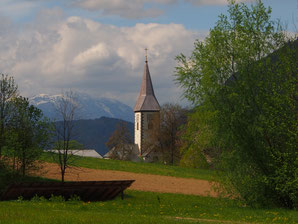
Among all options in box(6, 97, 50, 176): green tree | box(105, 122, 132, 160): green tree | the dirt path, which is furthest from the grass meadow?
box(105, 122, 132, 160): green tree

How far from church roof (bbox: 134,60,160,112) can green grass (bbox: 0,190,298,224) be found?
8136cm

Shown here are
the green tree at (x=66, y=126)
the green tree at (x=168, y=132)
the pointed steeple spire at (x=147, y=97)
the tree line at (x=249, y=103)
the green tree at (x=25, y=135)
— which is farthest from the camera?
the pointed steeple spire at (x=147, y=97)

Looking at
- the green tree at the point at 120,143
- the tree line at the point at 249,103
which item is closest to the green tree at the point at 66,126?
the tree line at the point at 249,103

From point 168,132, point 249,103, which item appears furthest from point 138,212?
point 168,132

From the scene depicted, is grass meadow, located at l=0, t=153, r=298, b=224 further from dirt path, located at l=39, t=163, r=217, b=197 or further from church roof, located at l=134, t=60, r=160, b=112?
church roof, located at l=134, t=60, r=160, b=112

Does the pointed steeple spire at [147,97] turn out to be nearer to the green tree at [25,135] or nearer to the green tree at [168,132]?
the green tree at [168,132]

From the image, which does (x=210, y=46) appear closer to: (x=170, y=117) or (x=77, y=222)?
(x=77, y=222)

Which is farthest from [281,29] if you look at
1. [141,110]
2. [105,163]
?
[141,110]

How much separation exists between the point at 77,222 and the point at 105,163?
3408 centimetres

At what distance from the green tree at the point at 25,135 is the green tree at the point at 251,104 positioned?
9.10m

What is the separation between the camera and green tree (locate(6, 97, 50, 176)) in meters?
26.0

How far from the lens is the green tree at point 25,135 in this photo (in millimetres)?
25969

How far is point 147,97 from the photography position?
369 ft

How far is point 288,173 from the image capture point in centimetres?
2125
